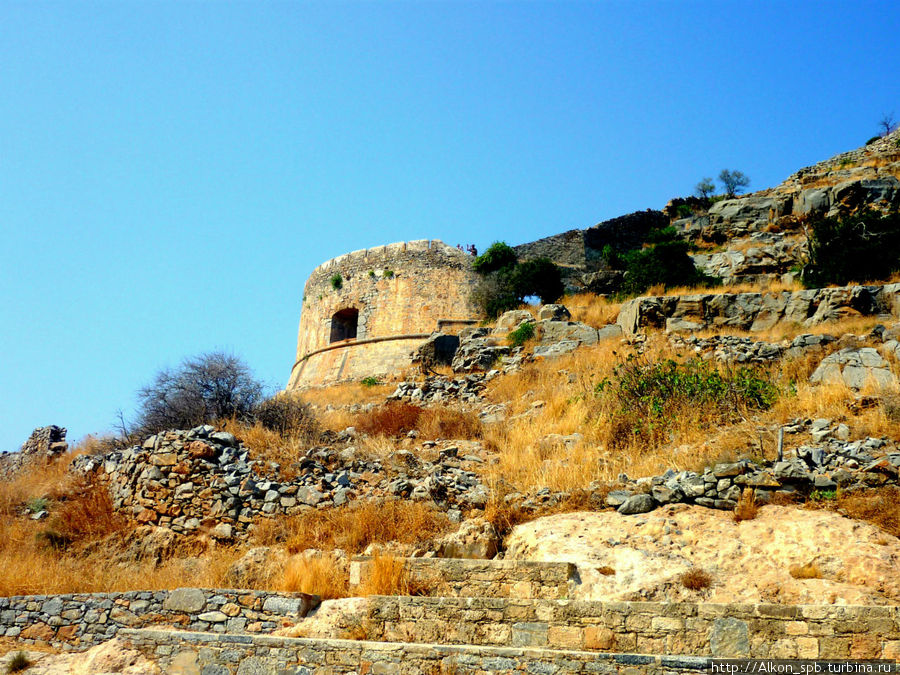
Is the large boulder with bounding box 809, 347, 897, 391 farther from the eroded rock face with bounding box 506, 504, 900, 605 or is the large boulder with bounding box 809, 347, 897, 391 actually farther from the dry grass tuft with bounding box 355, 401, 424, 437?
the dry grass tuft with bounding box 355, 401, 424, 437

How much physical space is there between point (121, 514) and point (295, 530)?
8.11 ft

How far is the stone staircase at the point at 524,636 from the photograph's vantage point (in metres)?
4.54

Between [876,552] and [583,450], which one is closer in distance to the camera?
[876,552]

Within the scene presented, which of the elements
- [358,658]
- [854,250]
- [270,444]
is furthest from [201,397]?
[854,250]

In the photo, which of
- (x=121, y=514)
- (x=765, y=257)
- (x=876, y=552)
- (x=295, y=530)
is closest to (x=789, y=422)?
(x=876, y=552)

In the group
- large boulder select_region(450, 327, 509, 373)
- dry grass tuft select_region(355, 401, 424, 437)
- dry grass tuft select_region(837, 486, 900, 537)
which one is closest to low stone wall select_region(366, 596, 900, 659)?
dry grass tuft select_region(837, 486, 900, 537)

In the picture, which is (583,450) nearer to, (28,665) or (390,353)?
(28,665)

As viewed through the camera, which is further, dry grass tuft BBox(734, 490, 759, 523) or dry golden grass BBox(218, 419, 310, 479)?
dry golden grass BBox(218, 419, 310, 479)

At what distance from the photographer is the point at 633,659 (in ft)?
14.6

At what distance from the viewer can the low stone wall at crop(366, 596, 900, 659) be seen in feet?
14.8

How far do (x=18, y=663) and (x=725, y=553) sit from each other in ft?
20.1

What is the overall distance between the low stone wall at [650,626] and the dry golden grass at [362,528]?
150 centimetres

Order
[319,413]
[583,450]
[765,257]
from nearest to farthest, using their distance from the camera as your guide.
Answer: [583,450], [319,413], [765,257]

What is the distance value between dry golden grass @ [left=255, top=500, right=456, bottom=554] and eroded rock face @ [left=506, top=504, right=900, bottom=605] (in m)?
0.98
